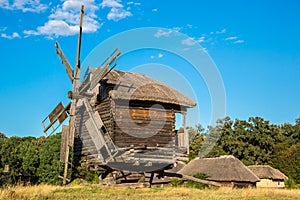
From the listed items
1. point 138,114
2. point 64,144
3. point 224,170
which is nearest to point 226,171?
point 224,170

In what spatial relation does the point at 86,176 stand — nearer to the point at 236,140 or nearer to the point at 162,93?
the point at 162,93

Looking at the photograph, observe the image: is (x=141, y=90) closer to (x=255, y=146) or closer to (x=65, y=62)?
(x=65, y=62)

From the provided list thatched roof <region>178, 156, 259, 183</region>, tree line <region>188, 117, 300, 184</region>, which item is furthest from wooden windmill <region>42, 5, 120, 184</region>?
tree line <region>188, 117, 300, 184</region>

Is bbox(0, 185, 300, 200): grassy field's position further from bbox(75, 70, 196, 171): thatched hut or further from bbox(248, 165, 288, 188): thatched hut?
bbox(248, 165, 288, 188): thatched hut

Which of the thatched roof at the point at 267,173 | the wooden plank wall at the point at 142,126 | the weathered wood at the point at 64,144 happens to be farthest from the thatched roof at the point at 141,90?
the thatched roof at the point at 267,173

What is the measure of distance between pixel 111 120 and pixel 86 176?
4.40 meters

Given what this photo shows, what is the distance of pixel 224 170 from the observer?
2809 cm

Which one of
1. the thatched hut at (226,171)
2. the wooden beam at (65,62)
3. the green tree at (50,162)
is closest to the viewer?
the wooden beam at (65,62)

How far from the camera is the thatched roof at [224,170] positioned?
27.2 metres

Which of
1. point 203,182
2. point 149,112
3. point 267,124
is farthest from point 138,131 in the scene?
point 267,124

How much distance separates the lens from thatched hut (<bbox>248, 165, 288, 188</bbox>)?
3928 cm

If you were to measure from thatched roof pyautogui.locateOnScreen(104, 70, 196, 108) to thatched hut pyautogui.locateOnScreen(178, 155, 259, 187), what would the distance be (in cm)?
1004

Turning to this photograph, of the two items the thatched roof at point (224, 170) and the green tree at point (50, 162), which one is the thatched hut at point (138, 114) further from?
the thatched roof at point (224, 170)

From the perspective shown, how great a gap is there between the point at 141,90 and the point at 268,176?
26.5 metres
